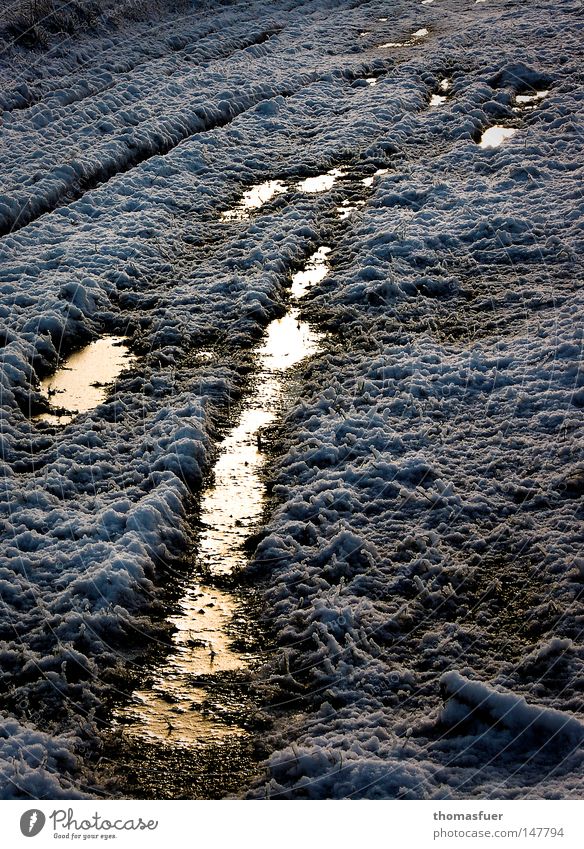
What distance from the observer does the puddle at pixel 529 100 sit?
16.2m

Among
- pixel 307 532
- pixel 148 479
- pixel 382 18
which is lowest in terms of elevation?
pixel 382 18

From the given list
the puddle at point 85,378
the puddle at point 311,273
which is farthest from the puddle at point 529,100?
the puddle at point 85,378

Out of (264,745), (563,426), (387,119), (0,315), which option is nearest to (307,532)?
(264,745)

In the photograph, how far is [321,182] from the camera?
14.0 metres

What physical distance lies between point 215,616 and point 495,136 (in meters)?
11.3

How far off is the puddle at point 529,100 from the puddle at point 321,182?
4.24 metres

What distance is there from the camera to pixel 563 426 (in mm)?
8422

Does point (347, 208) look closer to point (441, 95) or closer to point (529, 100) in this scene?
point (441, 95)

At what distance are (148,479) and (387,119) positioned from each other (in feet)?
34.0

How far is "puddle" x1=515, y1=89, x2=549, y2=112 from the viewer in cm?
1625

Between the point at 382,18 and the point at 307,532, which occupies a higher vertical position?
the point at 307,532
